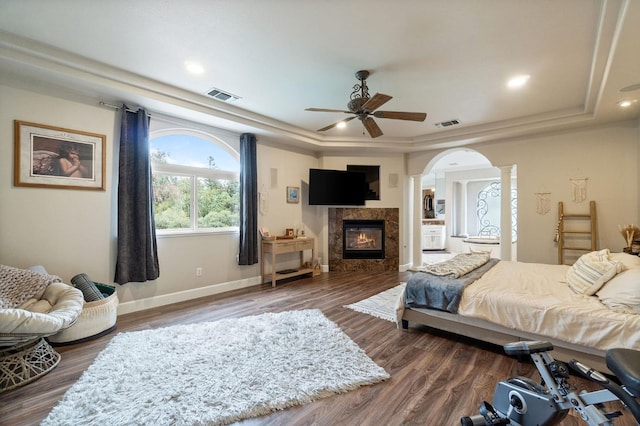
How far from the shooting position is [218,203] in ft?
15.1

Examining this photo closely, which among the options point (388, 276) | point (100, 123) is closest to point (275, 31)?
point (100, 123)

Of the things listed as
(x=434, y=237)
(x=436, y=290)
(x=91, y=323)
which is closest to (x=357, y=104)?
(x=436, y=290)

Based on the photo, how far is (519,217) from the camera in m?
4.95

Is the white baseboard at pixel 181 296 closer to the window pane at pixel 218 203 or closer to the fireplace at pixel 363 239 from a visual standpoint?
the window pane at pixel 218 203

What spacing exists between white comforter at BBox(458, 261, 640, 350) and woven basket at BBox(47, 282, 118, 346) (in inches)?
140

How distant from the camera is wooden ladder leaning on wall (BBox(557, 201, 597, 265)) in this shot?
4246 millimetres

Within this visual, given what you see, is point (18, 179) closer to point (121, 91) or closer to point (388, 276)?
point (121, 91)

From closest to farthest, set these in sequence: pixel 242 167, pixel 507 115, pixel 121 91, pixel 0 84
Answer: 1. pixel 0 84
2. pixel 121 91
3. pixel 507 115
4. pixel 242 167

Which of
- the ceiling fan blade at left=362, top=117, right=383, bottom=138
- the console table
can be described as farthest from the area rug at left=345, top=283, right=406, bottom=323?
the ceiling fan blade at left=362, top=117, right=383, bottom=138

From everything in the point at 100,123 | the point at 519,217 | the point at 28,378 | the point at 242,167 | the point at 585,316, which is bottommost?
the point at 28,378

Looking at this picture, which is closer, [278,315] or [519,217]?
[278,315]

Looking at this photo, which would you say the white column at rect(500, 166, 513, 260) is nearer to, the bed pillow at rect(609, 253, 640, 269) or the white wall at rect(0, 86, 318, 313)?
the bed pillow at rect(609, 253, 640, 269)

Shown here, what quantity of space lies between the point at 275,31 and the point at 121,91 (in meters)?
2.01

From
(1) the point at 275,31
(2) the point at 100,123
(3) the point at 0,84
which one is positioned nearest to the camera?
(1) the point at 275,31
